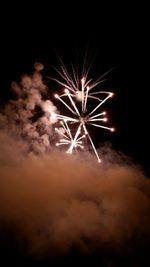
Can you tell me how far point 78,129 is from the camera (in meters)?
12.4

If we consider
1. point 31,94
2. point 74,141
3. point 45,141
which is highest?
point 31,94

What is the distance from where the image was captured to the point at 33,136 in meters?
14.3

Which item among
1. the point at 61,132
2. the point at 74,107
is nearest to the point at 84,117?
the point at 74,107

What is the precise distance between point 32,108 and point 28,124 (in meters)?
0.60

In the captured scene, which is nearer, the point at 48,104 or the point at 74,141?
the point at 74,141

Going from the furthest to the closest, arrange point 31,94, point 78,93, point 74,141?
point 31,94, point 74,141, point 78,93

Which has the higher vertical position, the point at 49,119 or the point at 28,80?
the point at 28,80

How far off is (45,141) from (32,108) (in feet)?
4.16

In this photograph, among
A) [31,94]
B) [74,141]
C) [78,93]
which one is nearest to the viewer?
[78,93]

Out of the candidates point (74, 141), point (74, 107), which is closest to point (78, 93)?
point (74, 107)

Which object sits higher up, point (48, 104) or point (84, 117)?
point (48, 104)

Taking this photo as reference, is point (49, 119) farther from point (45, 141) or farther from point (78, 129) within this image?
point (78, 129)

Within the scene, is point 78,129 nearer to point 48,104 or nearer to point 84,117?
point 84,117

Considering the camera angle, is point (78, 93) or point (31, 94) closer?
point (78, 93)
